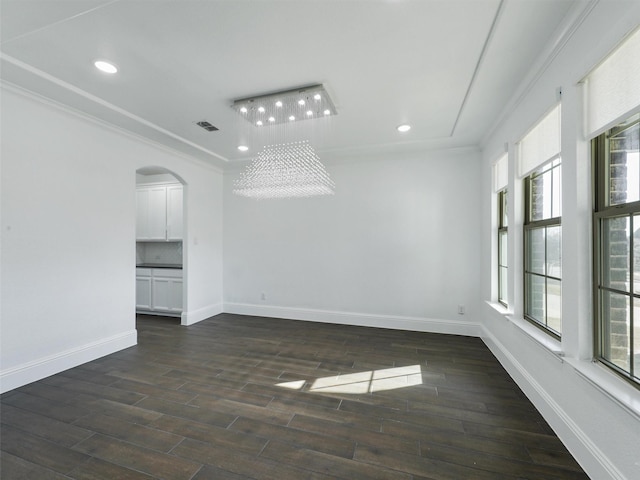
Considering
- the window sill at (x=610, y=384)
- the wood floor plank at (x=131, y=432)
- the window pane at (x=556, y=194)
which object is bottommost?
the wood floor plank at (x=131, y=432)

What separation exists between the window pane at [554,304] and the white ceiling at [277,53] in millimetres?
1760

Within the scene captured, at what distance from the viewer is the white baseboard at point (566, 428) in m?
1.54

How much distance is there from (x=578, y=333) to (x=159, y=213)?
244 inches

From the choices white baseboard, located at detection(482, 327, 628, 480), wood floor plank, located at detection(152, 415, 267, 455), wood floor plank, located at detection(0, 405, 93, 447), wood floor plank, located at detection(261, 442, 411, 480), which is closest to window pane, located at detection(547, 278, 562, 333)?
white baseboard, located at detection(482, 327, 628, 480)

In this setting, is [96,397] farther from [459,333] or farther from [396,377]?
[459,333]

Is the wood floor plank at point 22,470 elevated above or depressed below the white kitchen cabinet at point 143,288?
below

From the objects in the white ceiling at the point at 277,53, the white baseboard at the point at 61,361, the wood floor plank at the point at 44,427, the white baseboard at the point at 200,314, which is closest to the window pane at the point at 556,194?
the white ceiling at the point at 277,53

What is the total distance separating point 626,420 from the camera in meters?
1.37

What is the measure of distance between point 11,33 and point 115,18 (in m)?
0.80

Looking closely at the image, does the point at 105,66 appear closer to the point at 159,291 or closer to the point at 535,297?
the point at 159,291

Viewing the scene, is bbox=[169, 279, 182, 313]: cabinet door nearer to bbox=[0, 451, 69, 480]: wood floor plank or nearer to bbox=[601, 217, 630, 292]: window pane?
bbox=[0, 451, 69, 480]: wood floor plank

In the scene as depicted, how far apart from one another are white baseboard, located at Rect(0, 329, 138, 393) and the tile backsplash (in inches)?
93.1

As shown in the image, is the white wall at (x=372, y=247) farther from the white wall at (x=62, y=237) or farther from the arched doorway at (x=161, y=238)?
the white wall at (x=62, y=237)

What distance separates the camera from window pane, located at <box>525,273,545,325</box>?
2.47 metres
